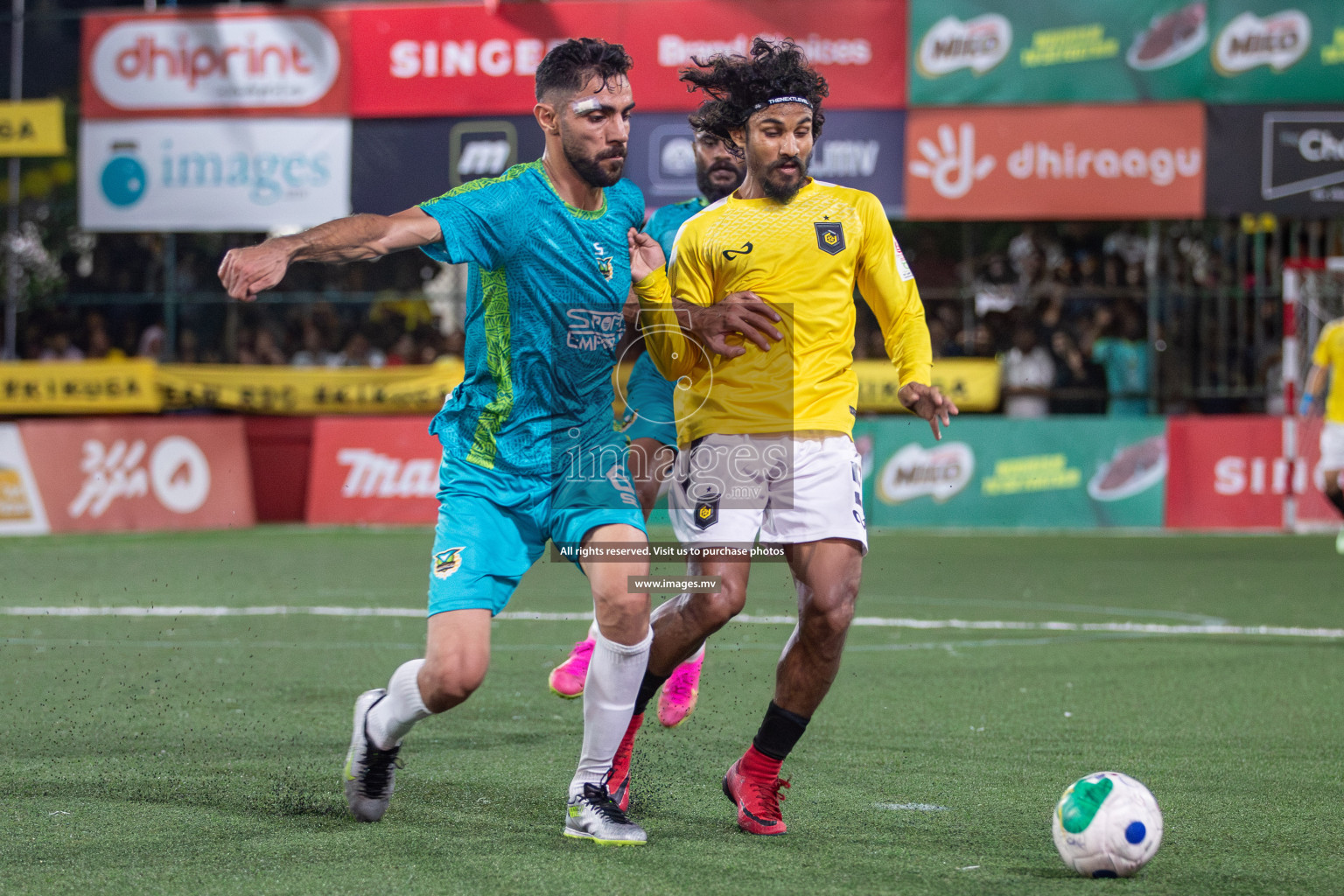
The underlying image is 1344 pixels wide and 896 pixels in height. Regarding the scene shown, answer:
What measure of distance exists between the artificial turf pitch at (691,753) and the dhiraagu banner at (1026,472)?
5.47 metres

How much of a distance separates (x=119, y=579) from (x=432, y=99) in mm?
8115

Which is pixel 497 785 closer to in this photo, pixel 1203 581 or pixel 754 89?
pixel 754 89

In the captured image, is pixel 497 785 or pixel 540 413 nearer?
pixel 540 413

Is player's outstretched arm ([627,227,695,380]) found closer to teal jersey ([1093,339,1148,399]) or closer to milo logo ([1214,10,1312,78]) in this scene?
teal jersey ([1093,339,1148,399])

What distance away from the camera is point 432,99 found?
18203mm

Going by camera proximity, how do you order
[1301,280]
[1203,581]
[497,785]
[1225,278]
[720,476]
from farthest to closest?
[1225,278] → [1301,280] → [1203,581] → [497,785] → [720,476]

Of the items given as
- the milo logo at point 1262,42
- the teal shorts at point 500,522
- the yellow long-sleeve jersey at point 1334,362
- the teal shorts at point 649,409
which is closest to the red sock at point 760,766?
the teal shorts at point 500,522

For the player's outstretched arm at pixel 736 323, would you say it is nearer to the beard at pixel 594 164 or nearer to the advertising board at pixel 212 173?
the beard at pixel 594 164

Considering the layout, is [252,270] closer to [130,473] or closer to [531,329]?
[531,329]

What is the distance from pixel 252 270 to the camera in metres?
4.09

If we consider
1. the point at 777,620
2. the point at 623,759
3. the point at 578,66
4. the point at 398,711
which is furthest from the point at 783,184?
the point at 777,620

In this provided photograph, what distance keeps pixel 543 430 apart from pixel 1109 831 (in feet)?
6.74

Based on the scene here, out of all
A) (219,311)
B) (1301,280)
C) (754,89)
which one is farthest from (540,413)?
(219,311)

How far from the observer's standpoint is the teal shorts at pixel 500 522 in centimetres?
467
